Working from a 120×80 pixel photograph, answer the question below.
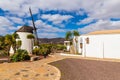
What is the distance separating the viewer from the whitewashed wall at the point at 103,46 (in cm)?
2102

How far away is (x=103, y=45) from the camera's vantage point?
22047 mm

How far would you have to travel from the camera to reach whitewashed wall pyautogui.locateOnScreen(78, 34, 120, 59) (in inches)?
827

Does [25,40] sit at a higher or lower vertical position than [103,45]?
higher

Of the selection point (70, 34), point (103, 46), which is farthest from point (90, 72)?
point (70, 34)

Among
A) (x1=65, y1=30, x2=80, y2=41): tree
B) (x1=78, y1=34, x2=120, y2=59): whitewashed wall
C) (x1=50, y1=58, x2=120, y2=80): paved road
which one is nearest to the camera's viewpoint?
(x1=50, y1=58, x2=120, y2=80): paved road

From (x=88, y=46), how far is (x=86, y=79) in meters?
14.9

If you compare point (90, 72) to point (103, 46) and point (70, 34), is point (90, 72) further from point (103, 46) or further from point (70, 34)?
point (70, 34)

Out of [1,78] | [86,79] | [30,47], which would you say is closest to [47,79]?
[86,79]

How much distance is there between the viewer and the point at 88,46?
24.0 metres

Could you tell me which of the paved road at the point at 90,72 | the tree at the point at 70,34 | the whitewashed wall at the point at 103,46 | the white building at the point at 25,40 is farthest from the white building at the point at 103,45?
the white building at the point at 25,40

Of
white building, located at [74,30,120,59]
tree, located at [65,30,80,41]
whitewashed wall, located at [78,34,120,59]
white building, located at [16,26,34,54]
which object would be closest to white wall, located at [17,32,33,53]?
white building, located at [16,26,34,54]

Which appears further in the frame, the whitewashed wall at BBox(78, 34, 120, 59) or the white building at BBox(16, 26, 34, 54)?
the white building at BBox(16, 26, 34, 54)

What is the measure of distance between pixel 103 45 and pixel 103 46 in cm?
15

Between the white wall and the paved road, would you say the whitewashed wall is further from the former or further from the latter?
the white wall
